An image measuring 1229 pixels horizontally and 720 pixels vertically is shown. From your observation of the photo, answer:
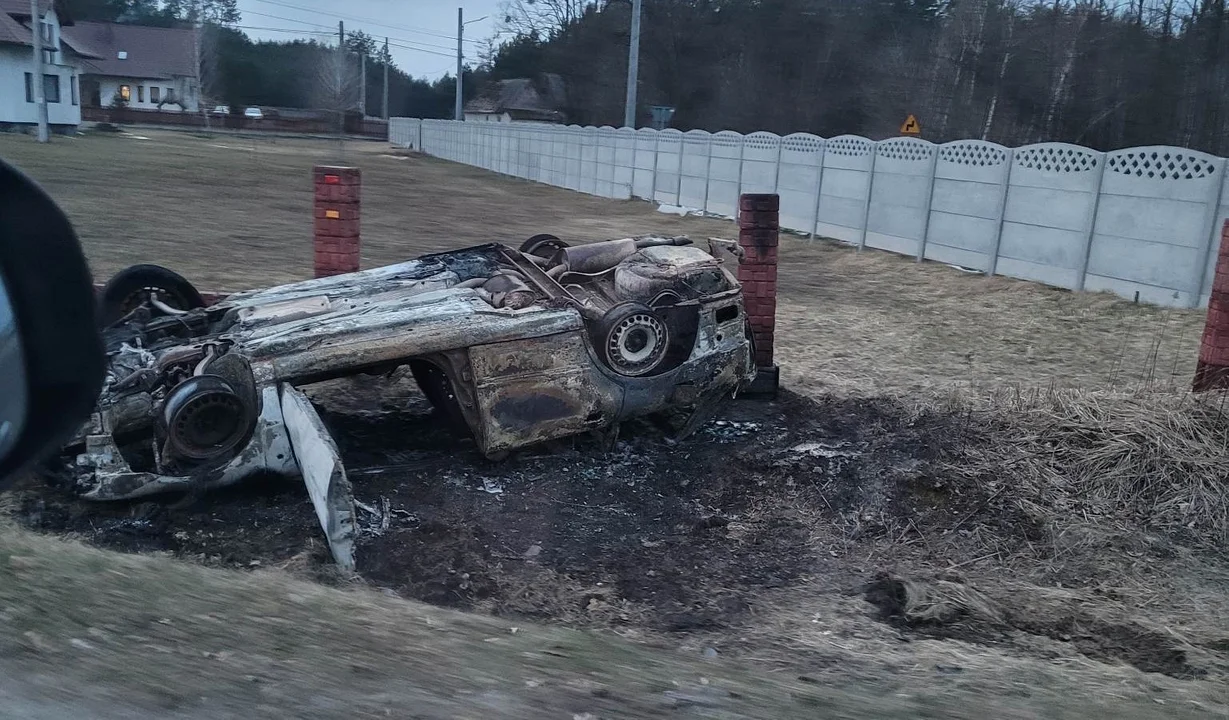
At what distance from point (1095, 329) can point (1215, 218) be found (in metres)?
2.07

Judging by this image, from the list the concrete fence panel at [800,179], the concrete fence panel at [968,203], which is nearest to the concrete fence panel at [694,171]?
the concrete fence panel at [800,179]

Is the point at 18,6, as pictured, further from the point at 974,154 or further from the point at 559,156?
the point at 974,154

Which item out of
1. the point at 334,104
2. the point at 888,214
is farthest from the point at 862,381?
the point at 334,104

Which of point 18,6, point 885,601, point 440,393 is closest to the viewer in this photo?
point 885,601

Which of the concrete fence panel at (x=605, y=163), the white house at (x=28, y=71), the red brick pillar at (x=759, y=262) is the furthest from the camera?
the white house at (x=28, y=71)

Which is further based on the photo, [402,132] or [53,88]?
[402,132]

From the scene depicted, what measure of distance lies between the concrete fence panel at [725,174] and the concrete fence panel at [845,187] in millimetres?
3513

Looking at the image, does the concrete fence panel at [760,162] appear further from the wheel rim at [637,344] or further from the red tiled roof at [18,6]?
the red tiled roof at [18,6]

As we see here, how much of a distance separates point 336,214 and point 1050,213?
398 inches

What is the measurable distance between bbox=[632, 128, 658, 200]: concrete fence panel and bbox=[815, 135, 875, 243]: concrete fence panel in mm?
8370

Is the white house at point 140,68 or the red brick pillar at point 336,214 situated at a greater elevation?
the white house at point 140,68

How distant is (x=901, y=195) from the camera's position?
1809 cm

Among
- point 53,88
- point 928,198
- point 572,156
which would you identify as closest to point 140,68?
point 53,88

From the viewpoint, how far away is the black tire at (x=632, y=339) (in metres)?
6.73
